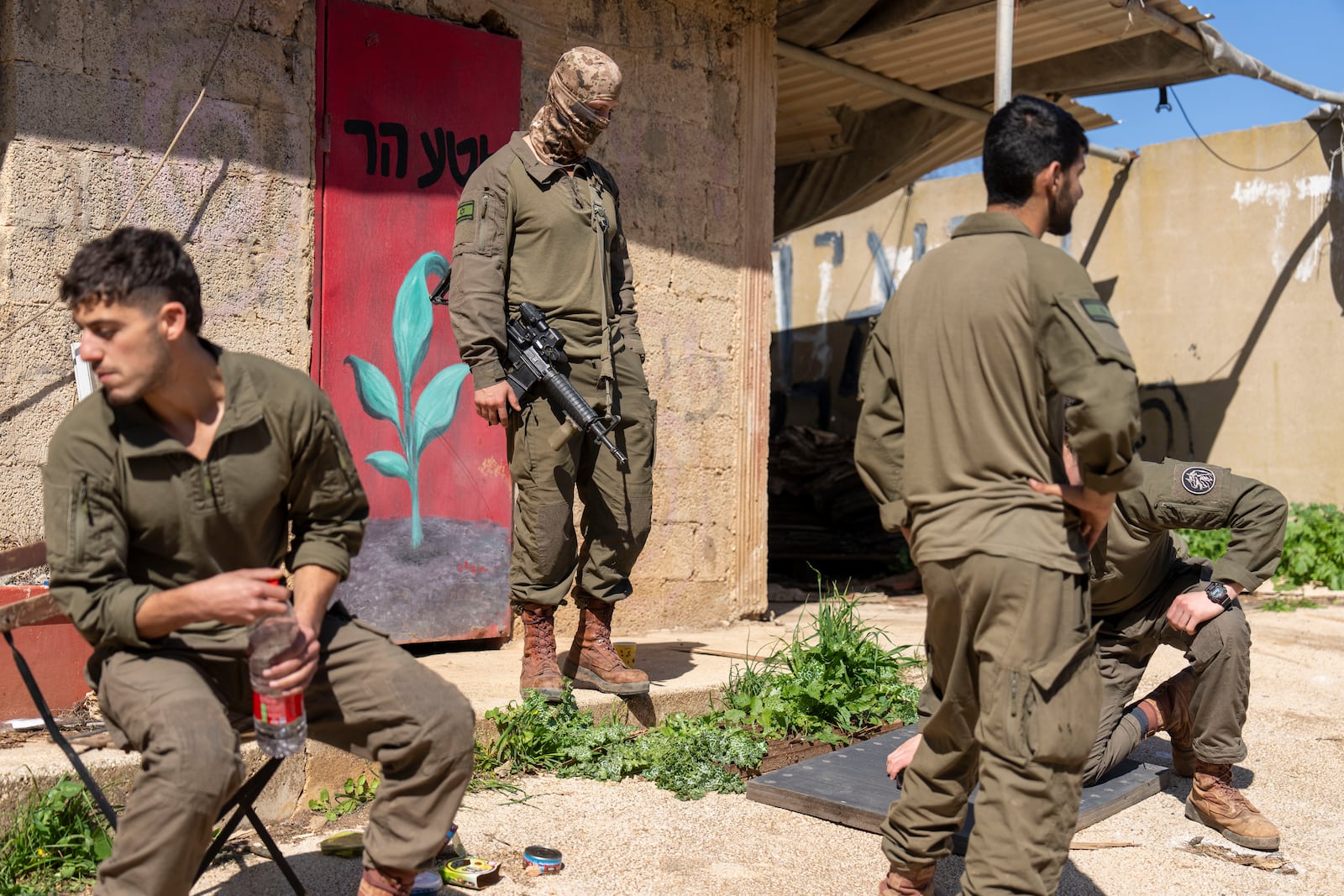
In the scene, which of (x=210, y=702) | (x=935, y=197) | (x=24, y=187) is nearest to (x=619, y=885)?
(x=210, y=702)

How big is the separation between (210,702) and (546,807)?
174 cm

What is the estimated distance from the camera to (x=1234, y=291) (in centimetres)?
1100

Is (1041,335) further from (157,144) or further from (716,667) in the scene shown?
(157,144)

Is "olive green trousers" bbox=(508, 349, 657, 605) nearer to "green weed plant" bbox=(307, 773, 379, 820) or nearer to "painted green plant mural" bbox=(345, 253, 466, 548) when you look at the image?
"green weed plant" bbox=(307, 773, 379, 820)

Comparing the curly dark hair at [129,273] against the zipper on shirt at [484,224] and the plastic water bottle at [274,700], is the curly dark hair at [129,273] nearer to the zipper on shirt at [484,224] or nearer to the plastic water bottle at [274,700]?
the plastic water bottle at [274,700]

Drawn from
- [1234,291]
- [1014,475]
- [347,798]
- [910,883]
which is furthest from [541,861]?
[1234,291]

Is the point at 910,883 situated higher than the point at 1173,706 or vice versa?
the point at 1173,706

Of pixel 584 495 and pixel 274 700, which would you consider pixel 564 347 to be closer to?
pixel 584 495

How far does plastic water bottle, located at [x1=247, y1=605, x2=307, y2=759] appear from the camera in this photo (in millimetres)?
2334

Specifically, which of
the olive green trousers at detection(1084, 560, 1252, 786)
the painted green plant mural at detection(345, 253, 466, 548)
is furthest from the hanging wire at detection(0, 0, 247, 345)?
the olive green trousers at detection(1084, 560, 1252, 786)

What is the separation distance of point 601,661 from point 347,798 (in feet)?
3.42

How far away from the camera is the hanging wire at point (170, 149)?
4465mm

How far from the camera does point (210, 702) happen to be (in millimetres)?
2334

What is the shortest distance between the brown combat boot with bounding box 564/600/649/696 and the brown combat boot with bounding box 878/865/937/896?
158 cm
